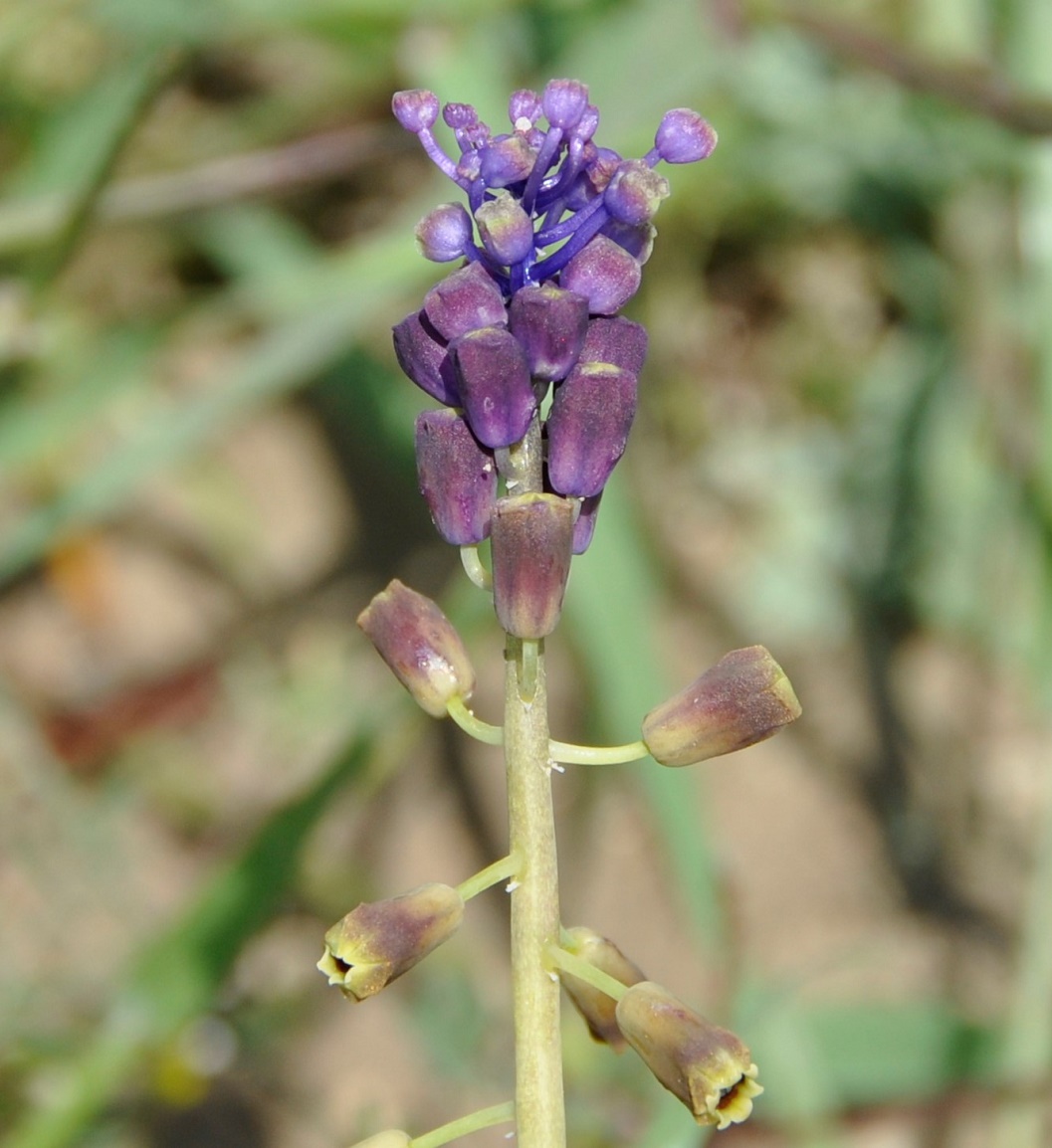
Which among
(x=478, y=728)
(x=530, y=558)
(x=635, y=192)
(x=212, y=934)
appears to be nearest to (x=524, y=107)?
(x=635, y=192)

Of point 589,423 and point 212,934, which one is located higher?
point 212,934

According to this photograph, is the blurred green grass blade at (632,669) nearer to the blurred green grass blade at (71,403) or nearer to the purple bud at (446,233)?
the blurred green grass blade at (71,403)

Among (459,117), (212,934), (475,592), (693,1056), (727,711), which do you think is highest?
(475,592)

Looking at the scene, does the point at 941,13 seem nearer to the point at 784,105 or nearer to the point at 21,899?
the point at 784,105

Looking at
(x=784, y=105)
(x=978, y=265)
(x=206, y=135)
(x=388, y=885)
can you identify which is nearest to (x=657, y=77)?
(x=784, y=105)

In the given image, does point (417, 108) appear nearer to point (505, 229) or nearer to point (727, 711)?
point (505, 229)

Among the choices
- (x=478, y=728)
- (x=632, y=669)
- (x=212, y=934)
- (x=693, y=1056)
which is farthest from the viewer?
(x=632, y=669)
